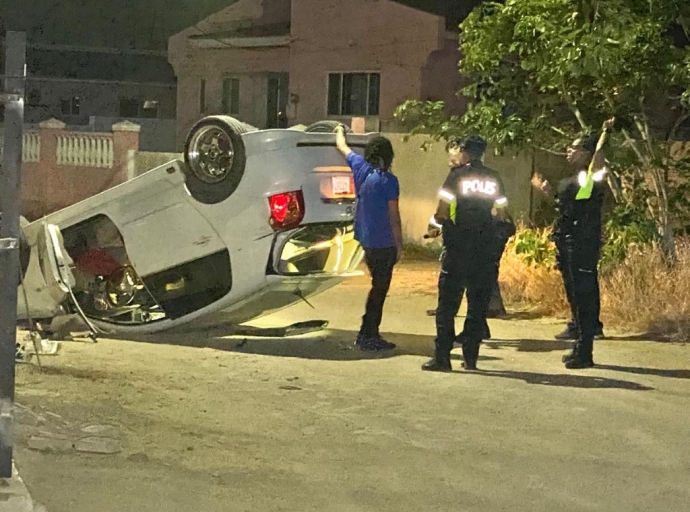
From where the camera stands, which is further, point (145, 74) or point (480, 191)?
point (145, 74)

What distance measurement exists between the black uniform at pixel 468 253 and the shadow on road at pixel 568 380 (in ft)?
1.08

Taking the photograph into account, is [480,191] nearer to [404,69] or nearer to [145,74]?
[404,69]

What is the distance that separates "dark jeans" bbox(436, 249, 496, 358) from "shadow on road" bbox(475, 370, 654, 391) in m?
0.32

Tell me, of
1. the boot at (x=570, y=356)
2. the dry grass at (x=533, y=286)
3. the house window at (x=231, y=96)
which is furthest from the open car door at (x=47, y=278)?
the house window at (x=231, y=96)

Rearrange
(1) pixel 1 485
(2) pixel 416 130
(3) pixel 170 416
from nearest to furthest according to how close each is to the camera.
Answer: (1) pixel 1 485 < (3) pixel 170 416 < (2) pixel 416 130

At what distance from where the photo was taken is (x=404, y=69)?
24484mm

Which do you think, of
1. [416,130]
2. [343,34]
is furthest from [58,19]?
[416,130]

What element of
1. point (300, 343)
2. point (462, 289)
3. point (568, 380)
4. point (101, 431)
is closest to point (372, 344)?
point (300, 343)

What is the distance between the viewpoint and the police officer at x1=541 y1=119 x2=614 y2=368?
8.71 meters

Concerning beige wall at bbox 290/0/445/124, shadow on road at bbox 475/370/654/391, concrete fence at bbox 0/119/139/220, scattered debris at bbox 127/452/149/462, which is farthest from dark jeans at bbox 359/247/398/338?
beige wall at bbox 290/0/445/124

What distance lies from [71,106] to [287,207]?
32.9 m

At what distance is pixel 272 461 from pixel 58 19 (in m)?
34.3

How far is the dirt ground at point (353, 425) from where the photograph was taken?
5586mm

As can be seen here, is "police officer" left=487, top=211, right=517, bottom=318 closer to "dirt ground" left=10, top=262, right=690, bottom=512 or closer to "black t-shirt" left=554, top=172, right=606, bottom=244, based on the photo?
"black t-shirt" left=554, top=172, right=606, bottom=244
